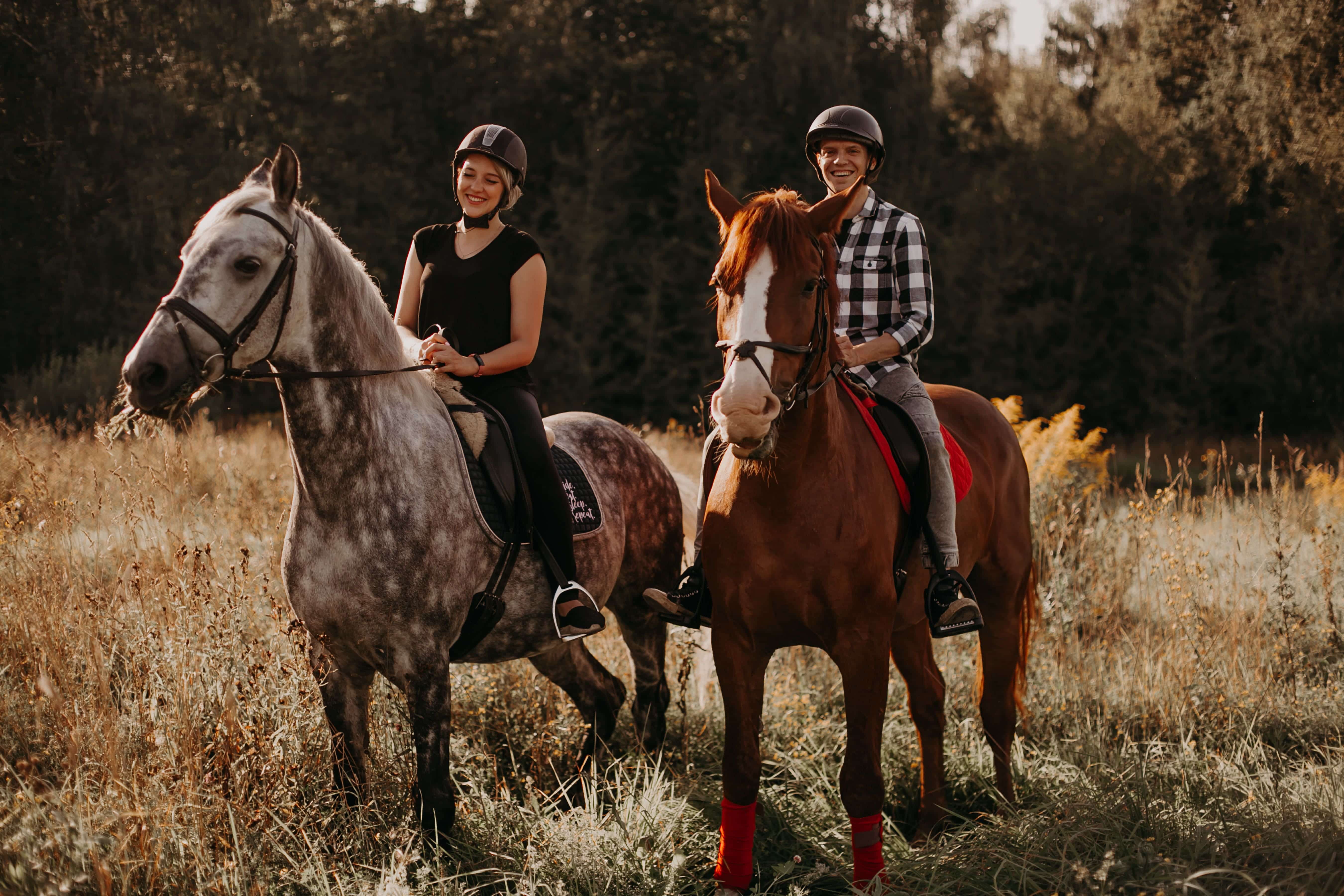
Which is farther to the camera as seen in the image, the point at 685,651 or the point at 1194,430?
the point at 1194,430

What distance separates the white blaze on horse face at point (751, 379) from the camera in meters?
2.79

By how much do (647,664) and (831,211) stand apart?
2.72 metres

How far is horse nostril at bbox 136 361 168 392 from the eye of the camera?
2715 mm

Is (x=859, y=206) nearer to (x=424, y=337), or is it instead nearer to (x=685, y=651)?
(x=424, y=337)

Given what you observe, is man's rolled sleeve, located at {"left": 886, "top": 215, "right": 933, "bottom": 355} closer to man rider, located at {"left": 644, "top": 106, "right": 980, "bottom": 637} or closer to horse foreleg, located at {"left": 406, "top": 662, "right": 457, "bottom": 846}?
man rider, located at {"left": 644, "top": 106, "right": 980, "bottom": 637}

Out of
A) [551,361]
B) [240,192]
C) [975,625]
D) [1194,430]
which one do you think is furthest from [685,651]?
[1194,430]

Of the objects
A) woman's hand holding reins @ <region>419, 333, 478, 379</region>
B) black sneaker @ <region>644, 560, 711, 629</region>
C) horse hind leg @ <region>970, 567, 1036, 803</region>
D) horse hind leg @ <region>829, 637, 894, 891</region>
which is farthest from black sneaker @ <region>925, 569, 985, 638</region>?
woman's hand holding reins @ <region>419, 333, 478, 379</region>

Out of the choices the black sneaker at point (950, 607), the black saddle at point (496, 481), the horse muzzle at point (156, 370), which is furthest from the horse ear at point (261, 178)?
the black sneaker at point (950, 607)

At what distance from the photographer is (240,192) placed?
122 inches

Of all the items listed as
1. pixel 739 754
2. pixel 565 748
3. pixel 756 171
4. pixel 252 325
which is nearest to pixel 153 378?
pixel 252 325

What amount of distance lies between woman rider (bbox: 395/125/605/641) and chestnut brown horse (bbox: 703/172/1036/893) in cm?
67

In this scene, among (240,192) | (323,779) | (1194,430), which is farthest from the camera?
(1194,430)

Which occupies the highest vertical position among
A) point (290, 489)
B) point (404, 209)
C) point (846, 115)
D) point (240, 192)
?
point (404, 209)

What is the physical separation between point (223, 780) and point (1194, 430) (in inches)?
890
